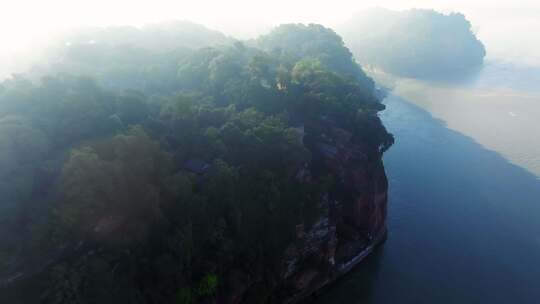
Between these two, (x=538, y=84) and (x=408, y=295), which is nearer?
(x=408, y=295)

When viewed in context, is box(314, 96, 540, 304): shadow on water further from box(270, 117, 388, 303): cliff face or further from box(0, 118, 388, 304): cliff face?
box(0, 118, 388, 304): cliff face

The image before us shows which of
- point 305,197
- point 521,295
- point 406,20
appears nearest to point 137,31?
point 305,197

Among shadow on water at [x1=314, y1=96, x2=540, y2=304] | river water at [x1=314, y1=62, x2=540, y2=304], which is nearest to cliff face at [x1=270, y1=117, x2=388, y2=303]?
shadow on water at [x1=314, y1=96, x2=540, y2=304]

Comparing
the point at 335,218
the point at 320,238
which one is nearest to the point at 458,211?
the point at 335,218

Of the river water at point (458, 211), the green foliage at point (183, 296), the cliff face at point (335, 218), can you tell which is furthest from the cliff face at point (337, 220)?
the green foliage at point (183, 296)

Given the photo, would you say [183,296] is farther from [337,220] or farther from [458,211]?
[458,211]

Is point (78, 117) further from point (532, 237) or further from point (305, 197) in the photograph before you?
point (532, 237)

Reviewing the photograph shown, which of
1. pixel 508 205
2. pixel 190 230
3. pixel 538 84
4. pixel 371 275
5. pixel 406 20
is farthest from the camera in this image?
pixel 406 20
